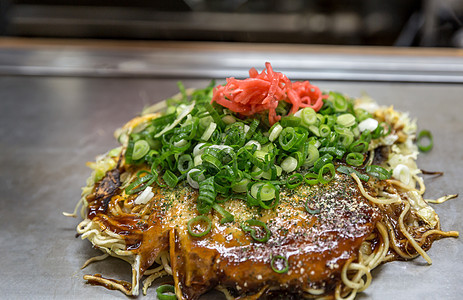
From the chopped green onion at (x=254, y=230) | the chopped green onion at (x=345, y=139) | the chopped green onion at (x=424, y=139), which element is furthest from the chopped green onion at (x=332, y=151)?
the chopped green onion at (x=424, y=139)

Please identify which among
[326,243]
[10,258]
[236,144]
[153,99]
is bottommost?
[10,258]

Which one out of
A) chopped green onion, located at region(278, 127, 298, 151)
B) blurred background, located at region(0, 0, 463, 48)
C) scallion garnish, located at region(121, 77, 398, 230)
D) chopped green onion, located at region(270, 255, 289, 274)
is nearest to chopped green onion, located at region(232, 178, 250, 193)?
scallion garnish, located at region(121, 77, 398, 230)

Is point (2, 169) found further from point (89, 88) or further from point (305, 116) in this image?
point (305, 116)

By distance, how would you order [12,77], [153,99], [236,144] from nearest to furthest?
[236,144]
[153,99]
[12,77]

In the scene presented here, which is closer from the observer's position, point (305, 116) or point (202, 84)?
point (305, 116)

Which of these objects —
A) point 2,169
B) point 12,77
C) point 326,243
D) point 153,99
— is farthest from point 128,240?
point 12,77

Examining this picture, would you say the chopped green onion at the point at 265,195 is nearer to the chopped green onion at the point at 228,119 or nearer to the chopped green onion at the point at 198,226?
the chopped green onion at the point at 198,226

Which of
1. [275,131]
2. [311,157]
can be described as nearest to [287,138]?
[275,131]
